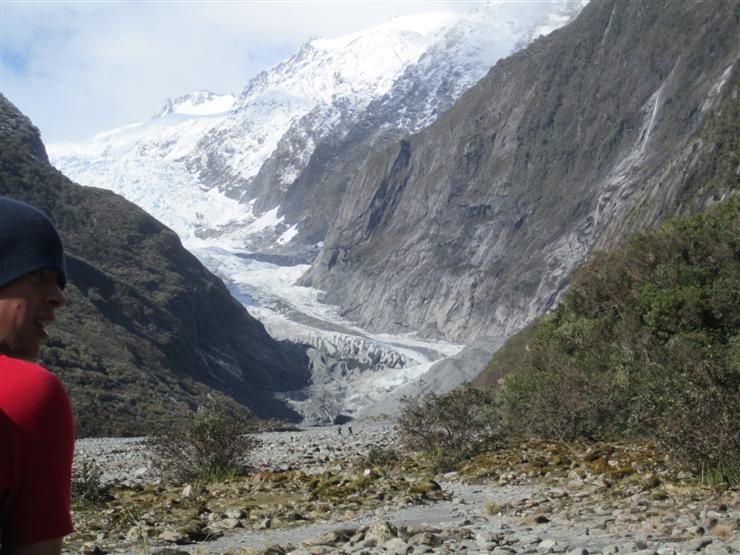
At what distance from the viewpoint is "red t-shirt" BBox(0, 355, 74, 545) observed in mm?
2254

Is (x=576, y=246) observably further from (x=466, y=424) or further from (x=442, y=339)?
(x=466, y=424)

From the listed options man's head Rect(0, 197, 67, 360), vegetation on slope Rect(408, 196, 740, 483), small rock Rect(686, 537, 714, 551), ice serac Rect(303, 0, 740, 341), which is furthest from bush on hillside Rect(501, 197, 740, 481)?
ice serac Rect(303, 0, 740, 341)

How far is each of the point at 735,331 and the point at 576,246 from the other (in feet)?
318

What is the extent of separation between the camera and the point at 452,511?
10766 mm

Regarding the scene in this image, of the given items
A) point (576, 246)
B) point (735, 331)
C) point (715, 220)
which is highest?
point (576, 246)

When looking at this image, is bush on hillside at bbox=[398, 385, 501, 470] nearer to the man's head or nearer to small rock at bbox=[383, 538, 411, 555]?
small rock at bbox=[383, 538, 411, 555]

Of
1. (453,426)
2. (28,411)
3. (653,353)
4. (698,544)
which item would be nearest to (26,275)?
(28,411)

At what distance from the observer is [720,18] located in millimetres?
106188

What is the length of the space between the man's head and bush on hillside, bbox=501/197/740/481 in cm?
883

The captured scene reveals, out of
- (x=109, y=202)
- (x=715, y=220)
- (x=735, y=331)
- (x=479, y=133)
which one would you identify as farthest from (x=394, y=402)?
(x=479, y=133)

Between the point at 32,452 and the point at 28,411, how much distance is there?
112mm

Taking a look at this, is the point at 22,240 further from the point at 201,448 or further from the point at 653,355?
the point at 653,355

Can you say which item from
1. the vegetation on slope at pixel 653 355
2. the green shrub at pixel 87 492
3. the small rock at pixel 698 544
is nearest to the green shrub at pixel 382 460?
the vegetation on slope at pixel 653 355

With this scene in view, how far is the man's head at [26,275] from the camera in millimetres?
2451
